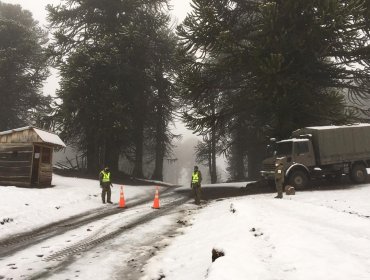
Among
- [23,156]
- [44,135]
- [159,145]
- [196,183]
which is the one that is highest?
[159,145]

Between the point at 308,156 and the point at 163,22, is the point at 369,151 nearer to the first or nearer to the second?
the point at 308,156

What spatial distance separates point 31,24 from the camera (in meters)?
41.5

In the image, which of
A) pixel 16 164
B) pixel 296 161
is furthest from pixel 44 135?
pixel 296 161

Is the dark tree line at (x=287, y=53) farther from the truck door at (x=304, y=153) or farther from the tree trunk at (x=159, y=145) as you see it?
the tree trunk at (x=159, y=145)

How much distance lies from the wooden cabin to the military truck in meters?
12.1

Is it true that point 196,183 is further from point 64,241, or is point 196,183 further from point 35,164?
point 35,164

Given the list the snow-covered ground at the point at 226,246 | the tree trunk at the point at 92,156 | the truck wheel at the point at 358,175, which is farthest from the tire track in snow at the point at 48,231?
the tree trunk at the point at 92,156

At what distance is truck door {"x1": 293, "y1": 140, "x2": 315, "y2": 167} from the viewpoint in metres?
18.6

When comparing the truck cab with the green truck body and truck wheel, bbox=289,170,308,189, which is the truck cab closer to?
truck wheel, bbox=289,170,308,189

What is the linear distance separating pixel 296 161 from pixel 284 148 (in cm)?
93

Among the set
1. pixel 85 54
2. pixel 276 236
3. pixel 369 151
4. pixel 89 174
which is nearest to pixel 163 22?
pixel 85 54

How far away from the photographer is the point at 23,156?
19266mm

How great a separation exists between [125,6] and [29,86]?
43.0 feet

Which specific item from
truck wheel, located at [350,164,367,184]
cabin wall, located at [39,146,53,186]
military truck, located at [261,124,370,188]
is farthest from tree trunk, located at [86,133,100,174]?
truck wheel, located at [350,164,367,184]
